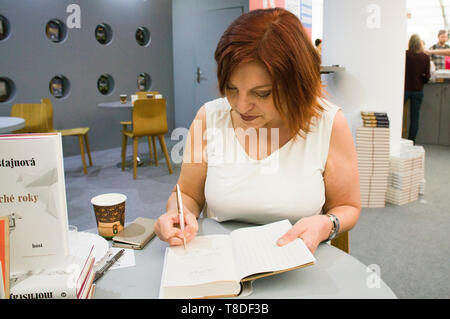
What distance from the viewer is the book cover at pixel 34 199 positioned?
714 mm

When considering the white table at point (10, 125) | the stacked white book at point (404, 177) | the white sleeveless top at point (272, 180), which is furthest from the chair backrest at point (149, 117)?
the white sleeveless top at point (272, 180)

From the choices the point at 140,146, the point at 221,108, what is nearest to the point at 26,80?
the point at 140,146

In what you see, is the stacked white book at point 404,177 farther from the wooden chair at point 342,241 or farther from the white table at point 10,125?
the white table at point 10,125

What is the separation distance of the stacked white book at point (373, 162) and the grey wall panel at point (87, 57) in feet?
14.1

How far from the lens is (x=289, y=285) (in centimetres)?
86

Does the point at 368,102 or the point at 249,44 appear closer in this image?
the point at 249,44

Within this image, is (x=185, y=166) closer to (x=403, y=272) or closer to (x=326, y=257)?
(x=326, y=257)

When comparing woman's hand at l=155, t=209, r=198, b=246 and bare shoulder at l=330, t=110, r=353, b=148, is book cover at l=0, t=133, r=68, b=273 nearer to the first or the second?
woman's hand at l=155, t=209, r=198, b=246

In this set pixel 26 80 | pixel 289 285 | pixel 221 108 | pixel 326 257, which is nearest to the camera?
pixel 289 285

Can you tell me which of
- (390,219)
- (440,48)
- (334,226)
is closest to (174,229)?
(334,226)

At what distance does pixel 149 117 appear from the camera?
480 cm

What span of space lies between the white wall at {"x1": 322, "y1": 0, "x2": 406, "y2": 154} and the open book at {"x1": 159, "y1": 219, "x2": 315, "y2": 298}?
3037 mm

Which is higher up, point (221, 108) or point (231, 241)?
point (221, 108)

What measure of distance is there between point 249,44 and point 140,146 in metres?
5.84
